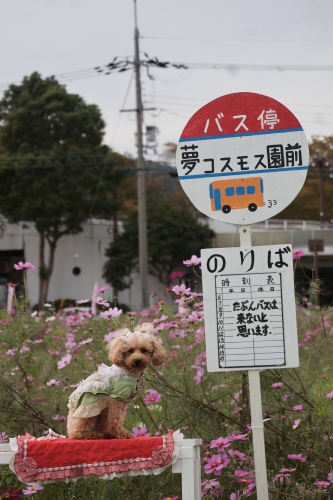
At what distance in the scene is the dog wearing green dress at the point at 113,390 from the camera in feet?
10.9

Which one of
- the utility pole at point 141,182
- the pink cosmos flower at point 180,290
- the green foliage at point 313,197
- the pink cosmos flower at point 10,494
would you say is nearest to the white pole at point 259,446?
the pink cosmos flower at point 180,290

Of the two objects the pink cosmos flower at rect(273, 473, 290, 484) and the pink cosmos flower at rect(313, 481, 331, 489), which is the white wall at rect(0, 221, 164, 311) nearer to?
the pink cosmos flower at rect(273, 473, 290, 484)

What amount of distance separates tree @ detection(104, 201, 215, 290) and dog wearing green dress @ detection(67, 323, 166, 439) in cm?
3004

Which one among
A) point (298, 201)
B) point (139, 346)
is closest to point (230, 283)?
point (139, 346)

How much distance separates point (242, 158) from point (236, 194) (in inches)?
6.3

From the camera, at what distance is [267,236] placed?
115 feet

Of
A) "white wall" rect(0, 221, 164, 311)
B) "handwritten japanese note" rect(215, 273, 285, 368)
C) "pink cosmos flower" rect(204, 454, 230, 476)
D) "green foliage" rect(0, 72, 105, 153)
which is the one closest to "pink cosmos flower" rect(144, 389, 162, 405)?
"pink cosmos flower" rect(204, 454, 230, 476)

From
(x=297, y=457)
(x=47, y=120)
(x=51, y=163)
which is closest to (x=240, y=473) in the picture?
(x=297, y=457)

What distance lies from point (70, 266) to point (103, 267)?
1633 millimetres

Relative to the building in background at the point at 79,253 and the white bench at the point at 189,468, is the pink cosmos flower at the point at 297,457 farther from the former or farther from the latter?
the building in background at the point at 79,253

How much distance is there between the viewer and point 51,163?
3228 centimetres

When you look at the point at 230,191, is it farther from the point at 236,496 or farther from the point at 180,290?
the point at 236,496

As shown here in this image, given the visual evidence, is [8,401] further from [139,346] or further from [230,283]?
[230,283]

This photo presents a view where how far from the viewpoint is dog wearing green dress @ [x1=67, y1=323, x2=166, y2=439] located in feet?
10.9
